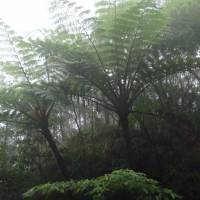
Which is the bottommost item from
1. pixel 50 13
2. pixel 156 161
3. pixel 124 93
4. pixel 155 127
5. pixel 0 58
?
pixel 156 161

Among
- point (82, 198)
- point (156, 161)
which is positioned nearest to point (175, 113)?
point (156, 161)

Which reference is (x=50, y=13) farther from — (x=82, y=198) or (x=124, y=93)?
(x=82, y=198)

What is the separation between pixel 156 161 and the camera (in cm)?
570

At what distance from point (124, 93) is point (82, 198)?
167cm

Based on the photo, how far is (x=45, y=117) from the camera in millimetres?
5969

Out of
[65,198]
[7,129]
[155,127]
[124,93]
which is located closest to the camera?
[124,93]

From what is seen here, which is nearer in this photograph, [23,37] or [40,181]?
[23,37]

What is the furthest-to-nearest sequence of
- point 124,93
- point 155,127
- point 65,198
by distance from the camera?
1. point 155,127
2. point 65,198
3. point 124,93

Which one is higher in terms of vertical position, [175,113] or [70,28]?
[70,28]

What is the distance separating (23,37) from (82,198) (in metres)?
2.76

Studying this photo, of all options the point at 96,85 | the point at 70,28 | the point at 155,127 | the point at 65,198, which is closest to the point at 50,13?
the point at 70,28

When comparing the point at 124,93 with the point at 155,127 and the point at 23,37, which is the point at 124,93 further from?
the point at 23,37

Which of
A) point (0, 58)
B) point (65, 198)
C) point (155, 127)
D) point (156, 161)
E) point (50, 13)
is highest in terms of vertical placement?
point (50, 13)

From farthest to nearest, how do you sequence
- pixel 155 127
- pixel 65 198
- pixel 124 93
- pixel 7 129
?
pixel 7 129, pixel 155 127, pixel 65 198, pixel 124 93
